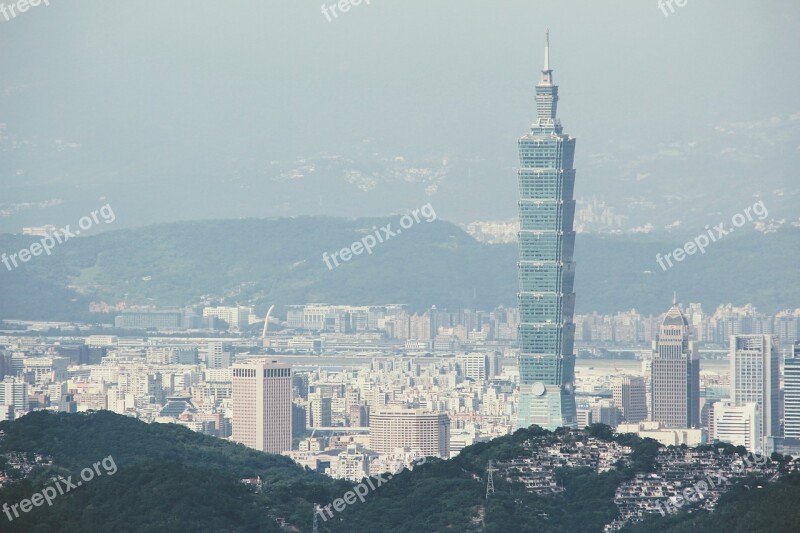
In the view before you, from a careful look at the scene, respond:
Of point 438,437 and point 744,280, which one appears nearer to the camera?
point 438,437

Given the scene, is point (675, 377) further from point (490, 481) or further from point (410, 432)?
point (490, 481)

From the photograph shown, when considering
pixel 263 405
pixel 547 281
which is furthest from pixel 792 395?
pixel 263 405

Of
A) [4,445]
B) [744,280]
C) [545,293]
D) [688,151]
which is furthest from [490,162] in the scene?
[4,445]

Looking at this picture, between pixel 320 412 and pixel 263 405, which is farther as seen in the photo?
pixel 320 412

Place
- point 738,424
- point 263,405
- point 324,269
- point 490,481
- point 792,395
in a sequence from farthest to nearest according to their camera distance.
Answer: point 324,269
point 263,405
point 792,395
point 738,424
point 490,481

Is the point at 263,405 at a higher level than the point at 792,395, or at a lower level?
lower

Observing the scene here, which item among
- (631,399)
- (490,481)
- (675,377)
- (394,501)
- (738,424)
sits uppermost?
(675,377)

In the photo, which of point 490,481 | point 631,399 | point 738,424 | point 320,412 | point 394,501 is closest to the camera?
point 394,501

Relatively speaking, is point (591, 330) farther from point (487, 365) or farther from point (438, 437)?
point (438, 437)
